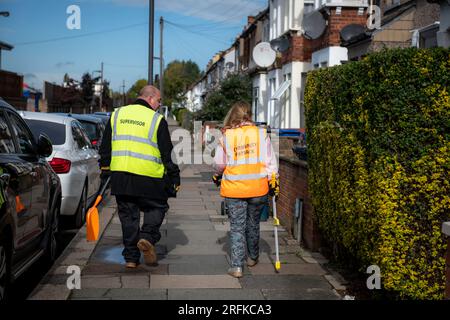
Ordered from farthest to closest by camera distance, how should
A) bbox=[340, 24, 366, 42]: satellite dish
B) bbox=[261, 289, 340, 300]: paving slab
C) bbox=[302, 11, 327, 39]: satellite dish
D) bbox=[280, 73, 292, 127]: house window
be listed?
1. bbox=[280, 73, 292, 127]: house window
2. bbox=[302, 11, 327, 39]: satellite dish
3. bbox=[340, 24, 366, 42]: satellite dish
4. bbox=[261, 289, 340, 300]: paving slab

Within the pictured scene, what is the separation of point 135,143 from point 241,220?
1.38 m

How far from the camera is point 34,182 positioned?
5.99 meters

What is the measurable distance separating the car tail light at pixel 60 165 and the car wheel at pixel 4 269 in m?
3.91

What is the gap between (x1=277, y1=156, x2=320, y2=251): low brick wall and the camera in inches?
315

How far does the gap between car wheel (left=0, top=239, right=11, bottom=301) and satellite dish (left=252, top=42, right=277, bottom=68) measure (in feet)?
59.4

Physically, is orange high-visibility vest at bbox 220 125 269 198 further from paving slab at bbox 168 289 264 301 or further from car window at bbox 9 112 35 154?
car window at bbox 9 112 35 154

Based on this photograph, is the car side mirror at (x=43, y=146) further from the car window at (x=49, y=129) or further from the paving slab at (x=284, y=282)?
the car window at (x=49, y=129)

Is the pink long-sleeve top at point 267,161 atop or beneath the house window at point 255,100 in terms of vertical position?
beneath

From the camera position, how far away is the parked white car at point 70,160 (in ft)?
29.6

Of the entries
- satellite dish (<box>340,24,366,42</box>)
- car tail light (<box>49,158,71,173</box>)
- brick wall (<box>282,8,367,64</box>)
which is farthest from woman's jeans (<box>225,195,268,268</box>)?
brick wall (<box>282,8,367,64</box>)

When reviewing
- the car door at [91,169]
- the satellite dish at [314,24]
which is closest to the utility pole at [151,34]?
the satellite dish at [314,24]

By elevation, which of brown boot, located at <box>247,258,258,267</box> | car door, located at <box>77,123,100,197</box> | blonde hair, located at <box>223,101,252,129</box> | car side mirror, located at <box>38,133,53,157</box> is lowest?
brown boot, located at <box>247,258,258,267</box>

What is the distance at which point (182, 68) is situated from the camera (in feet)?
554
